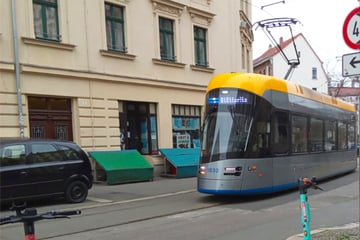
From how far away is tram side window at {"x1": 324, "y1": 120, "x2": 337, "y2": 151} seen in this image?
53.4 feet

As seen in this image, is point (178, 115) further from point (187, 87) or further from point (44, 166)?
point (44, 166)

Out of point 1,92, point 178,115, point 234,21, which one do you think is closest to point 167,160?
point 178,115

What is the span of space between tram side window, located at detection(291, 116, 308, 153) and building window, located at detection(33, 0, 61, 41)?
27.4 ft

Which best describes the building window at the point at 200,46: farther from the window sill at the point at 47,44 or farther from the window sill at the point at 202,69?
the window sill at the point at 47,44

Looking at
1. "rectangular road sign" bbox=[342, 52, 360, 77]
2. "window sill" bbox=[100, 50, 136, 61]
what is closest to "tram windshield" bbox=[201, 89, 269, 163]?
"rectangular road sign" bbox=[342, 52, 360, 77]

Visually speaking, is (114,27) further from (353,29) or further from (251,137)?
(353,29)

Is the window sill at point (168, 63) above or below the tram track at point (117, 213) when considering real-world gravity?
above

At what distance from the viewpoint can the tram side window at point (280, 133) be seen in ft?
40.0

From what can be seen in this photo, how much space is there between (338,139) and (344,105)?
7.30 feet

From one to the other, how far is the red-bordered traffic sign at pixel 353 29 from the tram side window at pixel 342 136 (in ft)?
41.5

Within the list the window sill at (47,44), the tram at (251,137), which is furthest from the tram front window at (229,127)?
the window sill at (47,44)

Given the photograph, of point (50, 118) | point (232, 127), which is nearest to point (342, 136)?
point (232, 127)

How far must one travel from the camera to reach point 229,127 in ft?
37.3

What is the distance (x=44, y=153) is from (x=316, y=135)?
8.79 metres
